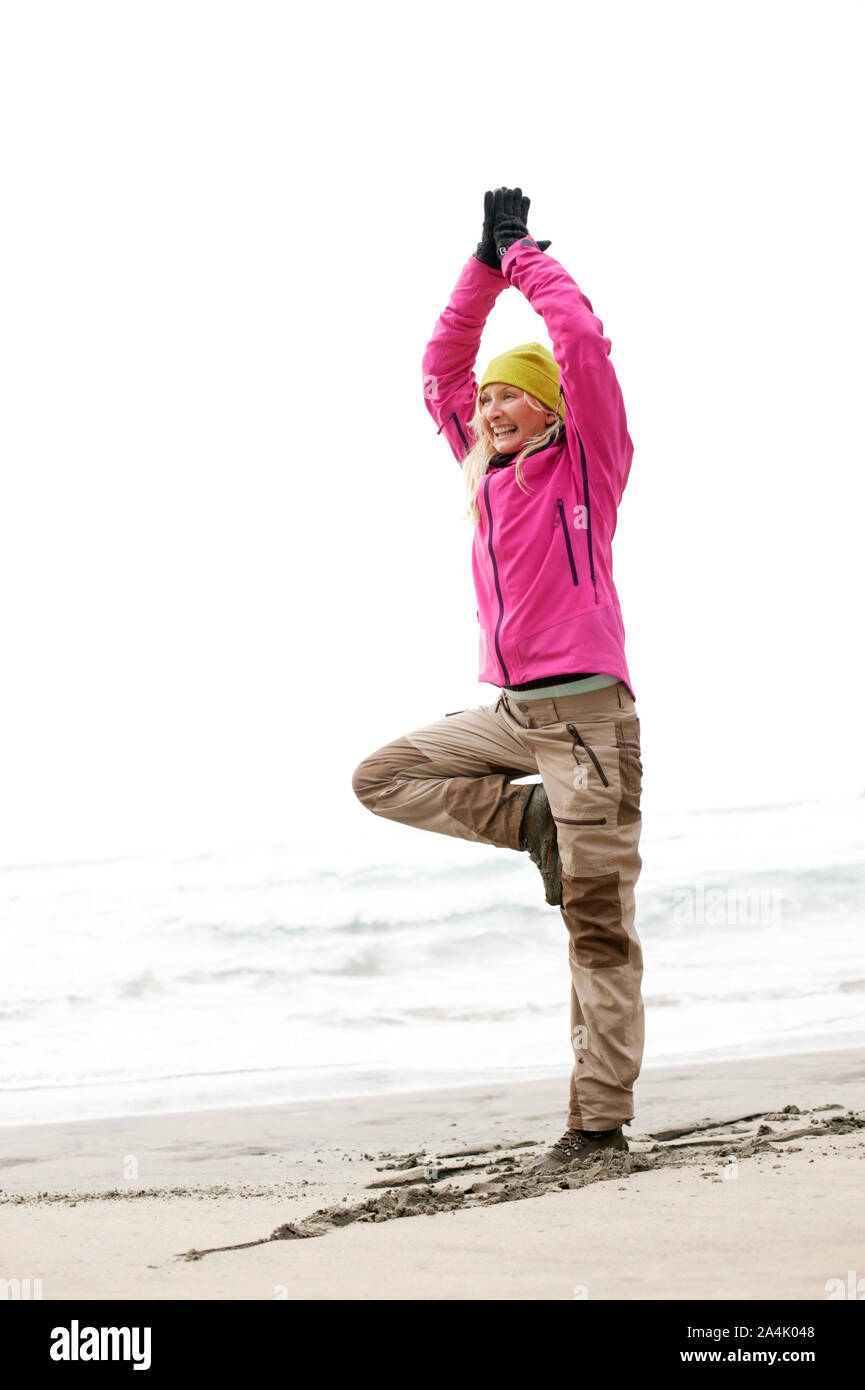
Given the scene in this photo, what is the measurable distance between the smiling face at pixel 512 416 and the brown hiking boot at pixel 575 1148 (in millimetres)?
1939

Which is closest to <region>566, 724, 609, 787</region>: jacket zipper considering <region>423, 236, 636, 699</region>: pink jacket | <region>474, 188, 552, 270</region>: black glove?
<region>423, 236, 636, 699</region>: pink jacket

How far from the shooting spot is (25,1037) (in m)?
7.66

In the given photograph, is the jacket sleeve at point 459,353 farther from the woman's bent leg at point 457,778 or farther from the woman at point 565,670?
the woman's bent leg at point 457,778

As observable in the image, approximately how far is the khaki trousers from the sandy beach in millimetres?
240

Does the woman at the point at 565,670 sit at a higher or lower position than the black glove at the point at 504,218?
lower

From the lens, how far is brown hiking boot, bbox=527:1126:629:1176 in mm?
3285

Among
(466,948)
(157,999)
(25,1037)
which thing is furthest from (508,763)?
(466,948)

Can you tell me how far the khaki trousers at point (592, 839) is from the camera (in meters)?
3.36

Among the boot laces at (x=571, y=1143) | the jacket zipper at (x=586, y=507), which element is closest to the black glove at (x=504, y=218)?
the jacket zipper at (x=586, y=507)

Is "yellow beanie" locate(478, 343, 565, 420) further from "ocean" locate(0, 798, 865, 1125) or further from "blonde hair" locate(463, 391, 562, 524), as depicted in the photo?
"ocean" locate(0, 798, 865, 1125)

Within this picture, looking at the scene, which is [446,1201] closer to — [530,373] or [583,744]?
[583,744]

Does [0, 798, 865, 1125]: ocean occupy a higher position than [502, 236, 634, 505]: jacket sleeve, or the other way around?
[502, 236, 634, 505]: jacket sleeve
